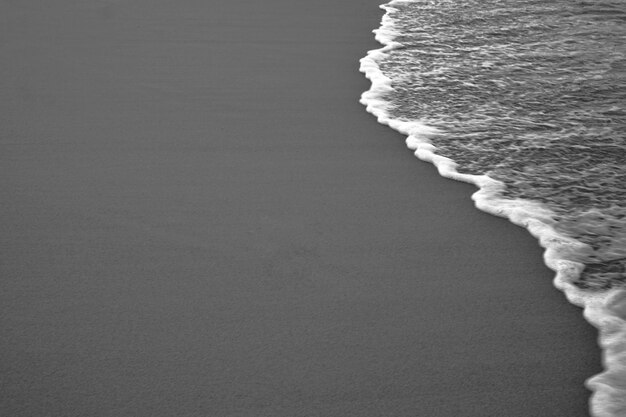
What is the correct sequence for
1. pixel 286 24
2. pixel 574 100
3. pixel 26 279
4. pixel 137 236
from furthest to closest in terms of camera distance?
1. pixel 286 24
2. pixel 574 100
3. pixel 137 236
4. pixel 26 279

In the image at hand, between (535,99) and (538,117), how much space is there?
0.33 metres

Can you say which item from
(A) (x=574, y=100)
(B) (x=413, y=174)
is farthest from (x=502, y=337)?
(A) (x=574, y=100)

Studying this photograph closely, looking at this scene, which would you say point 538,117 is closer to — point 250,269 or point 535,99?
point 535,99

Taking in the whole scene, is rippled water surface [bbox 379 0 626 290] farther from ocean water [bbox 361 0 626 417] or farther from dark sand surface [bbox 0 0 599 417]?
dark sand surface [bbox 0 0 599 417]

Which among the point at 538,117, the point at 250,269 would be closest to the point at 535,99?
the point at 538,117

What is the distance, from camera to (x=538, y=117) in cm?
406

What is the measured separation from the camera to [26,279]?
2.40 m

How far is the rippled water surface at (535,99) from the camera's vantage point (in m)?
3.08

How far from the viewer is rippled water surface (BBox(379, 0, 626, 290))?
10.1 ft

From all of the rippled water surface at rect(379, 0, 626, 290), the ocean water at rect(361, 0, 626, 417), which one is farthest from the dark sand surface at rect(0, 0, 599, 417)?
the rippled water surface at rect(379, 0, 626, 290)

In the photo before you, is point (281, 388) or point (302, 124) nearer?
point (281, 388)

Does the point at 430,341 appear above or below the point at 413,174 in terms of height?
below

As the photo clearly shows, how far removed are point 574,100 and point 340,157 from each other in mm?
1863

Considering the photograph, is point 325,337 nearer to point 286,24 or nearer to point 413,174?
point 413,174
